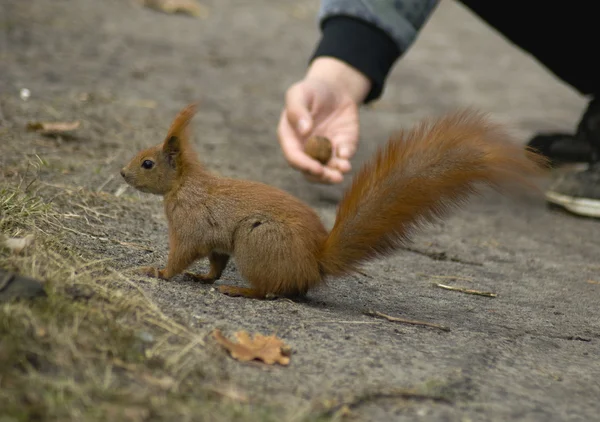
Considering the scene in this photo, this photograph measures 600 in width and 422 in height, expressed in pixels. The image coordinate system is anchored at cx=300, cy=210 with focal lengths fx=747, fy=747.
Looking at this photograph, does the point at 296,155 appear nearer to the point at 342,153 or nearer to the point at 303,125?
the point at 303,125

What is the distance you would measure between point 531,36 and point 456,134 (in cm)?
296

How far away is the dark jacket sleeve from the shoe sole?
1214mm

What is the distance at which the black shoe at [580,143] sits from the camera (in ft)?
14.9

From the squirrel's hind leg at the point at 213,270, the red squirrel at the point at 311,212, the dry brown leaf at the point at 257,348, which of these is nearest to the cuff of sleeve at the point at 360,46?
the red squirrel at the point at 311,212

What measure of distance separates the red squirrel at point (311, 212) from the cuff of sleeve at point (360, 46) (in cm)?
150

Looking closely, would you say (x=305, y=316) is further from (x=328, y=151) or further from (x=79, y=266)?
(x=328, y=151)

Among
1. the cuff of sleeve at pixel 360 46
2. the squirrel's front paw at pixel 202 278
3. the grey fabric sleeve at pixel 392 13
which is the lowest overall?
the squirrel's front paw at pixel 202 278

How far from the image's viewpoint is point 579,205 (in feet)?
13.6

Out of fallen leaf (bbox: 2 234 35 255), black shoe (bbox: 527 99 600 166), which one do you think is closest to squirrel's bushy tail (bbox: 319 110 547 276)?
fallen leaf (bbox: 2 234 35 255)

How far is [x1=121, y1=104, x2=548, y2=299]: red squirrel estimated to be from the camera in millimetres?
2109

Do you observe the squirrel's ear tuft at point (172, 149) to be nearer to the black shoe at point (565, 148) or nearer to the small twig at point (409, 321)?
the small twig at point (409, 321)

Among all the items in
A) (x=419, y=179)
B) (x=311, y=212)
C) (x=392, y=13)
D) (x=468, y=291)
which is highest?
(x=392, y=13)

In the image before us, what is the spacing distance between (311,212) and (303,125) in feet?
3.53

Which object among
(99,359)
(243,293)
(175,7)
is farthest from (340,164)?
(175,7)
